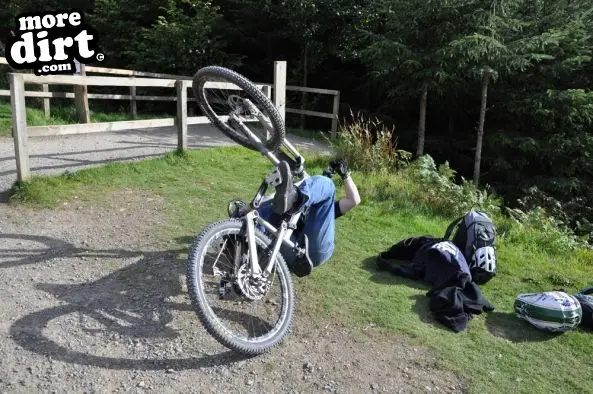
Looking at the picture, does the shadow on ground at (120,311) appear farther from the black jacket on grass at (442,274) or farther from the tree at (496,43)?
the tree at (496,43)

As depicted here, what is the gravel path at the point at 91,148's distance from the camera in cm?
719

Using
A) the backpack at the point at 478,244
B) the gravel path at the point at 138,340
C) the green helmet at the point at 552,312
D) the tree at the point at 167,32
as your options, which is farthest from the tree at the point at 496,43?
the tree at the point at 167,32

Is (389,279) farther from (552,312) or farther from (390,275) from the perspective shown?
(552,312)

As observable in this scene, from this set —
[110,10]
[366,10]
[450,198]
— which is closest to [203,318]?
[450,198]

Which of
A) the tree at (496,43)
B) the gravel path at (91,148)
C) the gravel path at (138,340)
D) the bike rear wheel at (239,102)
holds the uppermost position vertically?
the tree at (496,43)

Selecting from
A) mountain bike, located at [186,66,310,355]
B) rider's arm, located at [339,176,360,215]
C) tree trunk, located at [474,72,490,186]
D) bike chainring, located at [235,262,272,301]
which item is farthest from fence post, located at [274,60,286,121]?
bike chainring, located at [235,262,272,301]

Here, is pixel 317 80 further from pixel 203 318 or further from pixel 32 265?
pixel 203 318

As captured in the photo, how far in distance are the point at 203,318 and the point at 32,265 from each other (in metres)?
2.17

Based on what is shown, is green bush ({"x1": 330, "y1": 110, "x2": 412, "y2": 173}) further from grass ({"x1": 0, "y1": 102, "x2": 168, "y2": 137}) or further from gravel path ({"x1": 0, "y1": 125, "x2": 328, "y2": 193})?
grass ({"x1": 0, "y1": 102, "x2": 168, "y2": 137})

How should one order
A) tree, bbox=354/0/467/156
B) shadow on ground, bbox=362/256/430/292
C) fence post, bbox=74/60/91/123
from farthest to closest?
fence post, bbox=74/60/91/123
tree, bbox=354/0/467/156
shadow on ground, bbox=362/256/430/292

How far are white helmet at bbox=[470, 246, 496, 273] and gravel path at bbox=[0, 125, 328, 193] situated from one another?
5278 mm

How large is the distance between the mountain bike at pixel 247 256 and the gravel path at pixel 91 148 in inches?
154

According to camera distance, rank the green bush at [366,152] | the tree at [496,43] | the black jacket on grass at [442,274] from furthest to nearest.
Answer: the tree at [496,43], the green bush at [366,152], the black jacket on grass at [442,274]

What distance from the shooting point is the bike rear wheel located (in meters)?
3.39
